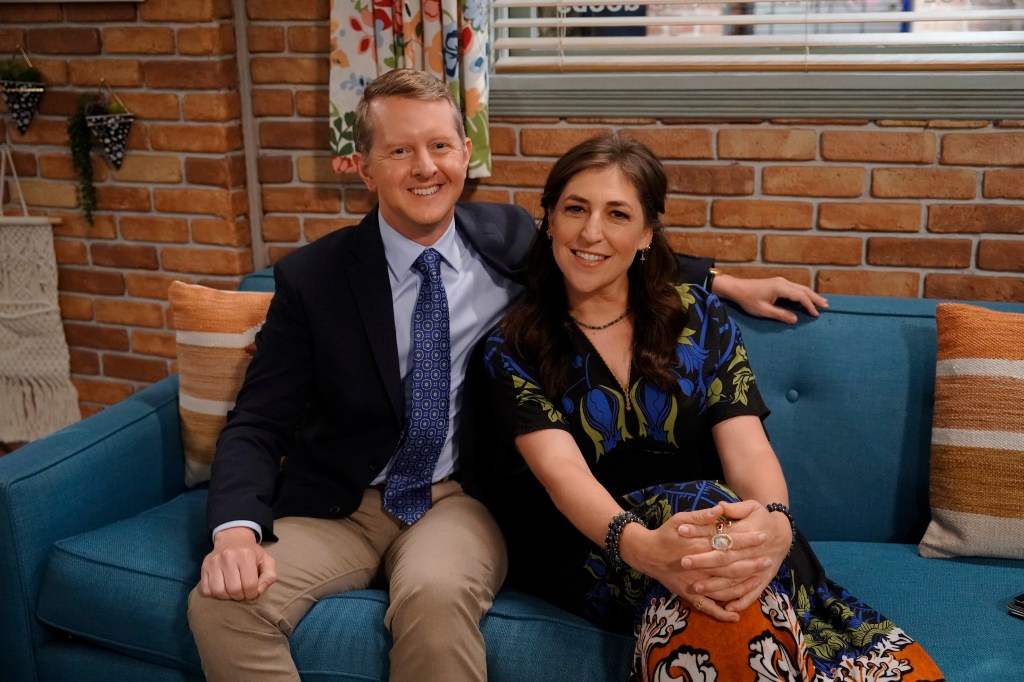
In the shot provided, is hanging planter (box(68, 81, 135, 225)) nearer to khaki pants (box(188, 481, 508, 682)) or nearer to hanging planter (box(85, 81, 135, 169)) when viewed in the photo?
hanging planter (box(85, 81, 135, 169))

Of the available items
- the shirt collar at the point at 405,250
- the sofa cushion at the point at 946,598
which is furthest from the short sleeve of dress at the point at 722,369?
the shirt collar at the point at 405,250

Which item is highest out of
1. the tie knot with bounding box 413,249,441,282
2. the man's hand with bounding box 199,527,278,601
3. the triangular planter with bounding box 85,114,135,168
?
the triangular planter with bounding box 85,114,135,168

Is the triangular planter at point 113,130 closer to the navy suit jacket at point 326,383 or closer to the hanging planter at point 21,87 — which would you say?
the hanging planter at point 21,87

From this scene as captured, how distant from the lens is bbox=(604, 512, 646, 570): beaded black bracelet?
157 cm

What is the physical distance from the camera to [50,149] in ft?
9.03

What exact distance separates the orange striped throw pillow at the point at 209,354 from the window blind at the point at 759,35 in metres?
0.90

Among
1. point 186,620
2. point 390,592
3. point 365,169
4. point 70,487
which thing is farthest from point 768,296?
point 70,487

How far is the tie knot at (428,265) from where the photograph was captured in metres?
1.87

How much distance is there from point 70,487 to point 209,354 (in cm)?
38

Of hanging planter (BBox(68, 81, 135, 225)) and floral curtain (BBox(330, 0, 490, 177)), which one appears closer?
floral curtain (BBox(330, 0, 490, 177))

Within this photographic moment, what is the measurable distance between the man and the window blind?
699 millimetres

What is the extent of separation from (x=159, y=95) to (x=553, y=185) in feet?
4.32

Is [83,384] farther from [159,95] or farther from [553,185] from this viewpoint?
[553,185]

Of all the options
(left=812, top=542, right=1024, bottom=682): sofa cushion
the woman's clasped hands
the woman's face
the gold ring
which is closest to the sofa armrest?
the woman's face
